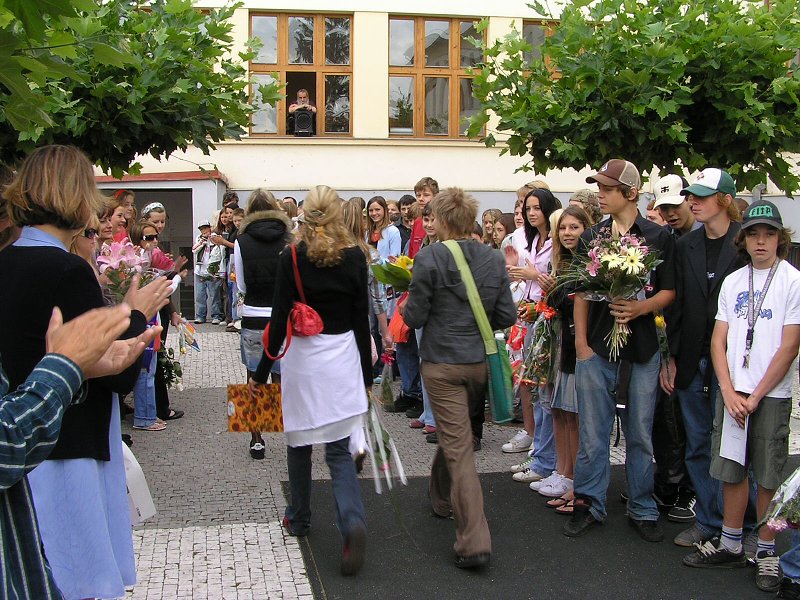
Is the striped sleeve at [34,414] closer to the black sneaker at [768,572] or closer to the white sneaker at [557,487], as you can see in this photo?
the black sneaker at [768,572]

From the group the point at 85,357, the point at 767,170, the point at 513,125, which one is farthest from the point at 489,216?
the point at 85,357

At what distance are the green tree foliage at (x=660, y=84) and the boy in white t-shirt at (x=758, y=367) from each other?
2133mm

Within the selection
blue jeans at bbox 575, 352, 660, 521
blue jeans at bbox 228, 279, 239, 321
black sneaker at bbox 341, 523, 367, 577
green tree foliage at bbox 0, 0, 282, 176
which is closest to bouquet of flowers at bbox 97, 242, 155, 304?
green tree foliage at bbox 0, 0, 282, 176

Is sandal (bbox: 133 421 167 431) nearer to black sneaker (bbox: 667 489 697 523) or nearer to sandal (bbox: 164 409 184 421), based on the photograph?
sandal (bbox: 164 409 184 421)

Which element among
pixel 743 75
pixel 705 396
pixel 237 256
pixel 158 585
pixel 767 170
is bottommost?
pixel 158 585

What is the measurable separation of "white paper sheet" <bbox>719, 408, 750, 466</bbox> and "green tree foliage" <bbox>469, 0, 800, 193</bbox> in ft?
8.79

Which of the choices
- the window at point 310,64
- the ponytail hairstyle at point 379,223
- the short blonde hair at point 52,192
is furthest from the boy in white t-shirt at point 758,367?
the window at point 310,64

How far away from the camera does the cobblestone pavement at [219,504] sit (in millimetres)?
4465

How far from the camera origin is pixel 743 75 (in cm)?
664

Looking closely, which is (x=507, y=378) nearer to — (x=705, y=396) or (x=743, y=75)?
(x=705, y=396)

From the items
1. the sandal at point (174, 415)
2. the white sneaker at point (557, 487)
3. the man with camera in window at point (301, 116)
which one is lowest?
the sandal at point (174, 415)

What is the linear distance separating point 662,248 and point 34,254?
140 inches

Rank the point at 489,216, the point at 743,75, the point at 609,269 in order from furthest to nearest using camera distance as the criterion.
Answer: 1. the point at 489,216
2. the point at 743,75
3. the point at 609,269

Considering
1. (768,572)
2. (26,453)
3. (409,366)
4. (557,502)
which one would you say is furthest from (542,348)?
(26,453)
